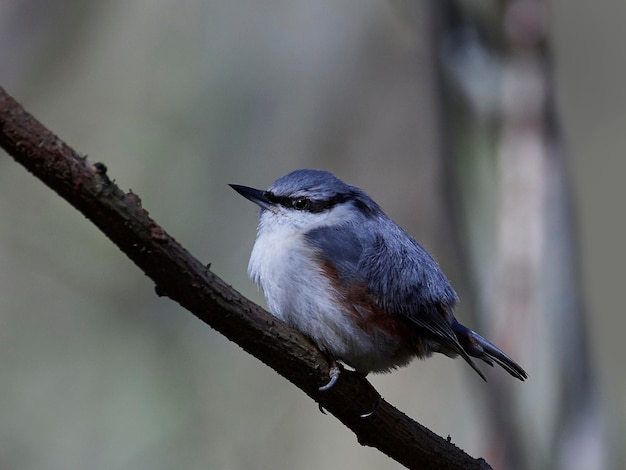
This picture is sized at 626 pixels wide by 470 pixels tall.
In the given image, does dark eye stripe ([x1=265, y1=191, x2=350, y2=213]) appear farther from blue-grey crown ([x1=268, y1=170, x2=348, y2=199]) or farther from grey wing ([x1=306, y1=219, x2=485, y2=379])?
grey wing ([x1=306, y1=219, x2=485, y2=379])

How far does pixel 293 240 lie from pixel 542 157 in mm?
2473

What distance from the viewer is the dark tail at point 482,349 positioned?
343 centimetres

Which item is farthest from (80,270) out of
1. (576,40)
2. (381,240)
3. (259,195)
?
(576,40)

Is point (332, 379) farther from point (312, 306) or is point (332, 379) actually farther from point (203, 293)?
point (203, 293)

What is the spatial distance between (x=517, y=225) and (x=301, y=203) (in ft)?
6.77

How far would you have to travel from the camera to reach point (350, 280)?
303 cm

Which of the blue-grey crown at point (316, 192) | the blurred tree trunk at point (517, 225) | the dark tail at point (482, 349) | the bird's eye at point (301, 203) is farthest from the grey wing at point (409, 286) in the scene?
the blurred tree trunk at point (517, 225)

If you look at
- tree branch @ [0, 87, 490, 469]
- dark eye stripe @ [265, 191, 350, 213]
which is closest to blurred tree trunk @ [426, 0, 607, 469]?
dark eye stripe @ [265, 191, 350, 213]

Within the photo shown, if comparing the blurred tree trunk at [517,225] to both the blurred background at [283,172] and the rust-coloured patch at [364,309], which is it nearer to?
the blurred background at [283,172]

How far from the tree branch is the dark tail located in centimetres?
58

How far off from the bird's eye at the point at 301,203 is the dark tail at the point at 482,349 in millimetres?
811

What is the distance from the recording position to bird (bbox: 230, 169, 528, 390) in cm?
299

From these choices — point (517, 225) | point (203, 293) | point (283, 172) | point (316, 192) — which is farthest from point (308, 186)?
point (283, 172)

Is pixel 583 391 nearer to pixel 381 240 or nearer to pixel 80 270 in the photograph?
pixel 381 240
